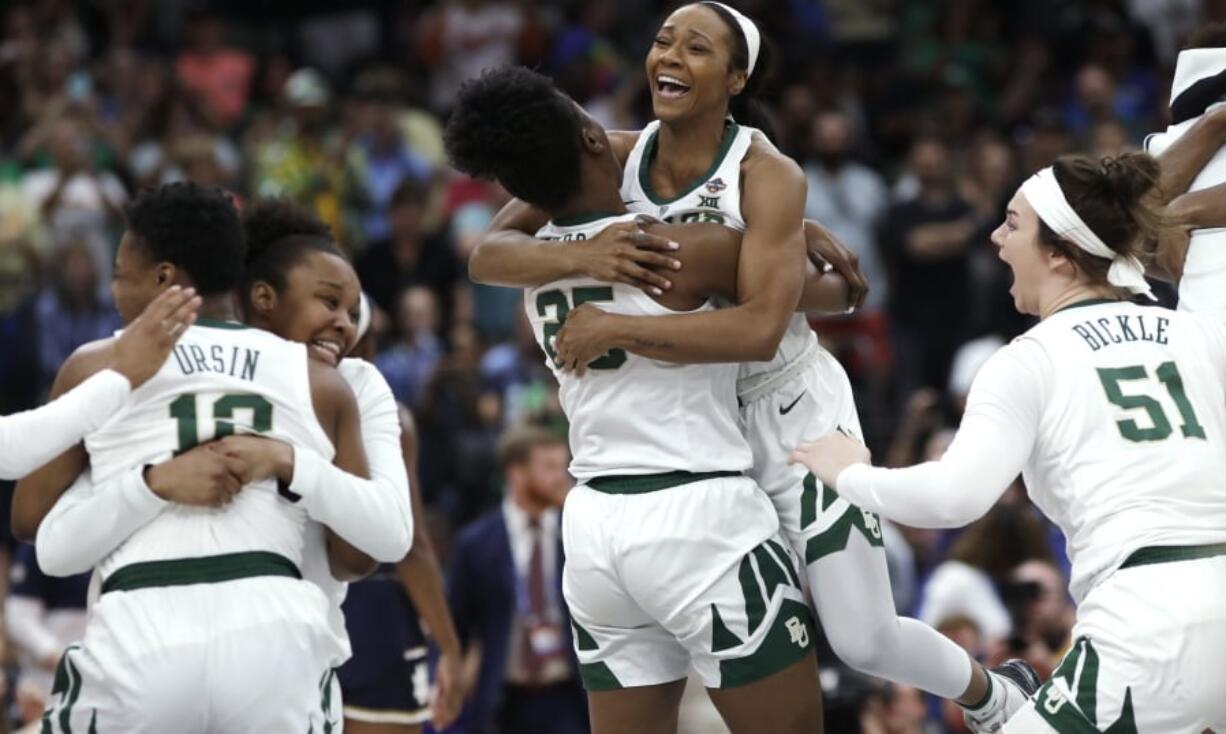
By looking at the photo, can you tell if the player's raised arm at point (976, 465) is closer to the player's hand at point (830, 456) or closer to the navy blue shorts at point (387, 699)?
the player's hand at point (830, 456)

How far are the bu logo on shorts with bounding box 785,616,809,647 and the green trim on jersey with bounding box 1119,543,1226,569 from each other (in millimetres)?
827

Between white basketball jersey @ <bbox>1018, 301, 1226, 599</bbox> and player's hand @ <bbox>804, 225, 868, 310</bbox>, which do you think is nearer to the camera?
white basketball jersey @ <bbox>1018, 301, 1226, 599</bbox>

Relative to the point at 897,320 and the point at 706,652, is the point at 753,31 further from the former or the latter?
A: the point at 897,320

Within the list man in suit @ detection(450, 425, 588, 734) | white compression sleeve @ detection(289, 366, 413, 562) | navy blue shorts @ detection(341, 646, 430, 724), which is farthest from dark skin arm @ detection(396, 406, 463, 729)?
man in suit @ detection(450, 425, 588, 734)

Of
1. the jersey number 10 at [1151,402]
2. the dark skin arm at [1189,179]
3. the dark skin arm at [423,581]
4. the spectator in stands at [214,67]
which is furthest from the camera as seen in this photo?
the spectator in stands at [214,67]

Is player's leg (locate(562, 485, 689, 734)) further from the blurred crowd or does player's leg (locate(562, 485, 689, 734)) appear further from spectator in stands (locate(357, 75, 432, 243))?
spectator in stands (locate(357, 75, 432, 243))

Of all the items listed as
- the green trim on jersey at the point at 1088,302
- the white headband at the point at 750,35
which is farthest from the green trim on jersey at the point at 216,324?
the green trim on jersey at the point at 1088,302

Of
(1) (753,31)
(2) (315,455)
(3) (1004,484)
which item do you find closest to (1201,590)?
(3) (1004,484)

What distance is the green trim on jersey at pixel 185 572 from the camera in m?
5.04

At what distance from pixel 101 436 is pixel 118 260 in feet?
1.73

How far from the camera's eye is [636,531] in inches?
192

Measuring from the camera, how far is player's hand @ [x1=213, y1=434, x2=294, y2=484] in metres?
5.08

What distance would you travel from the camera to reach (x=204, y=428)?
514cm

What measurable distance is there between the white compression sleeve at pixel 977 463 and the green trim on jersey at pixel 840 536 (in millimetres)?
331
